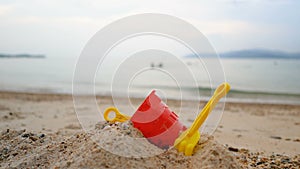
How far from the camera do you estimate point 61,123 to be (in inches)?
227

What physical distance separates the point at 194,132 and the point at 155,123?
341mm

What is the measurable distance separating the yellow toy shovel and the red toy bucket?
3.9 inches

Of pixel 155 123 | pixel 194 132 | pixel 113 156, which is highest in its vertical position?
pixel 194 132

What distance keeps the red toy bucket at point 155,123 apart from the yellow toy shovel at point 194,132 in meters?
0.10

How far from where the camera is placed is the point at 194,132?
271 centimetres

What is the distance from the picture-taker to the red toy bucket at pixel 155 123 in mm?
2746

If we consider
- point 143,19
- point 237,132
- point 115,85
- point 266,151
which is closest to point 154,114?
point 115,85

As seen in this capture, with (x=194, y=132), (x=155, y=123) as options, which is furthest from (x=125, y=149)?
(x=194, y=132)

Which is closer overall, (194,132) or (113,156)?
(113,156)

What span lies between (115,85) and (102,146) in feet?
2.55

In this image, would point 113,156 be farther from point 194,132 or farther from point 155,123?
point 194,132

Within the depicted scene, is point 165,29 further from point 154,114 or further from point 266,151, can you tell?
point 266,151

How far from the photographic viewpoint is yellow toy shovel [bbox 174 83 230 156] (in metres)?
2.64

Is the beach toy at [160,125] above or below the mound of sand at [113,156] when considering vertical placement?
above
